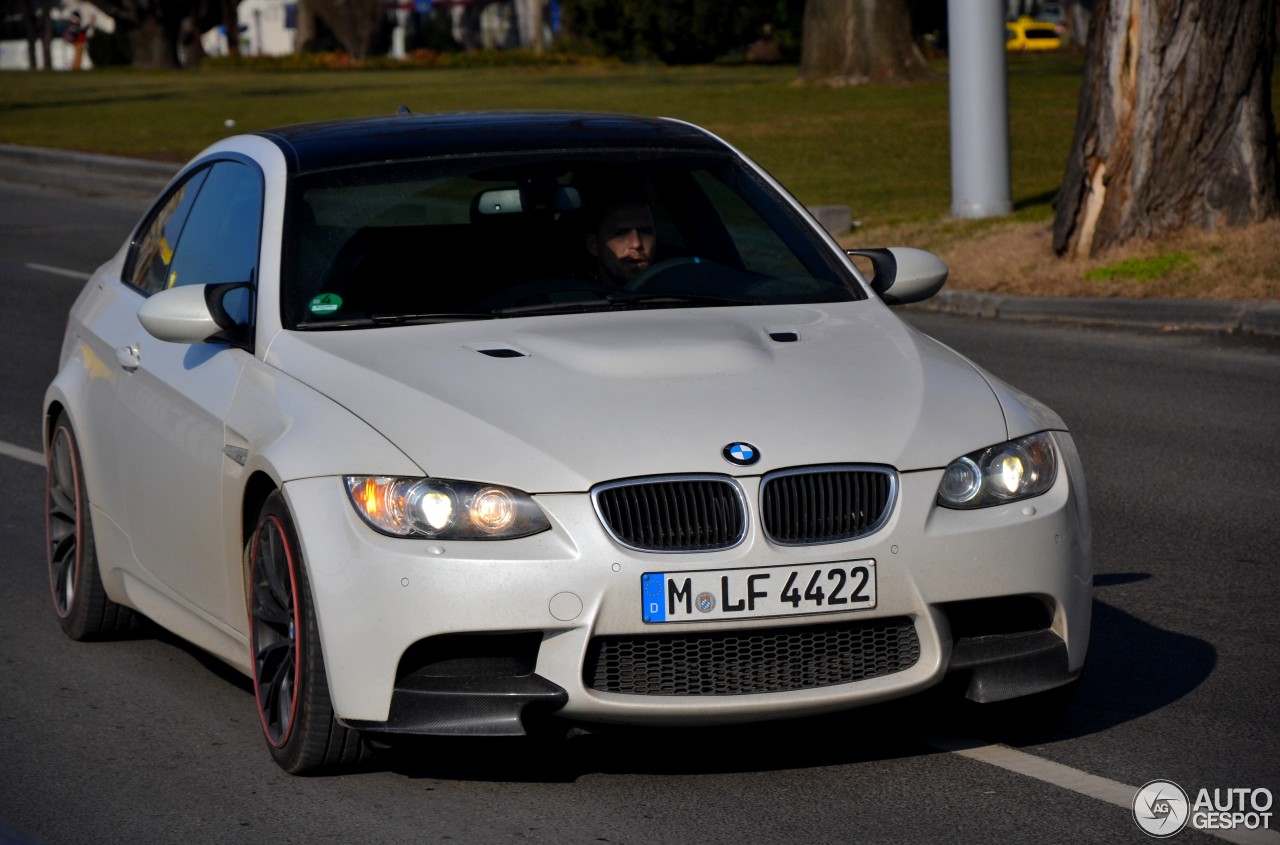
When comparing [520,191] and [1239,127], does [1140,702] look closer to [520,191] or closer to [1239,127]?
[520,191]

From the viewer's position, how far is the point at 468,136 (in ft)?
19.8

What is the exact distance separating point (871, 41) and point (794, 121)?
27.3ft

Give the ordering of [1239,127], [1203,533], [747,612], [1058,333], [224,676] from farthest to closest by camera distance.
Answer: [1239,127], [1058,333], [1203,533], [224,676], [747,612]

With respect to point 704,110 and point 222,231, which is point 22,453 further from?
point 704,110

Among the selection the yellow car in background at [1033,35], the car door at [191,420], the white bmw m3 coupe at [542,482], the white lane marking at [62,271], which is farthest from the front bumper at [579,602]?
the yellow car in background at [1033,35]

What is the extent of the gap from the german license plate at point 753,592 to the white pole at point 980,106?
14085mm

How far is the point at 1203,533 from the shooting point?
7.51 meters

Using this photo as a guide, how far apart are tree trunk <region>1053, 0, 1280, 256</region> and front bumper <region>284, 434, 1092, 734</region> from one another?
10407 mm

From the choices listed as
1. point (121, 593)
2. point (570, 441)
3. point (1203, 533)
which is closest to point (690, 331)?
point (570, 441)

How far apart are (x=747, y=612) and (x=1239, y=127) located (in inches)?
436

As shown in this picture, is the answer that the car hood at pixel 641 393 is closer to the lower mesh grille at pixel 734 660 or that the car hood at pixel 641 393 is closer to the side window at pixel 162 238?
the lower mesh grille at pixel 734 660

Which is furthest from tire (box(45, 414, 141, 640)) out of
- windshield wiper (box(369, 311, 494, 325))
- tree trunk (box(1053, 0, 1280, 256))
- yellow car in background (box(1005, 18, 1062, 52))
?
yellow car in background (box(1005, 18, 1062, 52))

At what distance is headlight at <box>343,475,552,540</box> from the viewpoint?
438 cm

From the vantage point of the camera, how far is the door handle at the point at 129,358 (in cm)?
587
